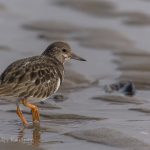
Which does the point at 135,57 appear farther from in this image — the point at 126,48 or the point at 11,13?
the point at 11,13

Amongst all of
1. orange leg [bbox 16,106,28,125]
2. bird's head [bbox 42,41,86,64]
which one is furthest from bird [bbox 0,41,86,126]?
bird's head [bbox 42,41,86,64]

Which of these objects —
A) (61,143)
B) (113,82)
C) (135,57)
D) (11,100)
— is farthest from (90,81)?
(61,143)

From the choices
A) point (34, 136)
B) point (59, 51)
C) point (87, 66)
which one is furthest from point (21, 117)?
point (87, 66)

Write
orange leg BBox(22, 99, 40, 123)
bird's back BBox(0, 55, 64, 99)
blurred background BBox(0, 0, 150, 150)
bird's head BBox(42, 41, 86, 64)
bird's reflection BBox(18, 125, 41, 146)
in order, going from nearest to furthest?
bird's reflection BBox(18, 125, 41, 146) → blurred background BBox(0, 0, 150, 150) → bird's back BBox(0, 55, 64, 99) → orange leg BBox(22, 99, 40, 123) → bird's head BBox(42, 41, 86, 64)

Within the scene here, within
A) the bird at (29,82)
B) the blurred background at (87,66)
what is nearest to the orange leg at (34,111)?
the bird at (29,82)

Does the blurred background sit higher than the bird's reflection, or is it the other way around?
the blurred background

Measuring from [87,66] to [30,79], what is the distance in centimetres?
246

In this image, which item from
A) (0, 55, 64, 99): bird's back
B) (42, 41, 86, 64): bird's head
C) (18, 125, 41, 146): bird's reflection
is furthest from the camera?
(42, 41, 86, 64): bird's head

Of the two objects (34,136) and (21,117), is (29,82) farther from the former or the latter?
(34,136)

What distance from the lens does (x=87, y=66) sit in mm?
9289

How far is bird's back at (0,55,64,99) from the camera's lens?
677 centimetres

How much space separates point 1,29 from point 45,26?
0.82 m

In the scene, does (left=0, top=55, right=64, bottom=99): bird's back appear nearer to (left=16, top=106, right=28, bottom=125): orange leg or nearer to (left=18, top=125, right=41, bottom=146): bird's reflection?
(left=16, top=106, right=28, bottom=125): orange leg

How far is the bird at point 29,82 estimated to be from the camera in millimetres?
6781
